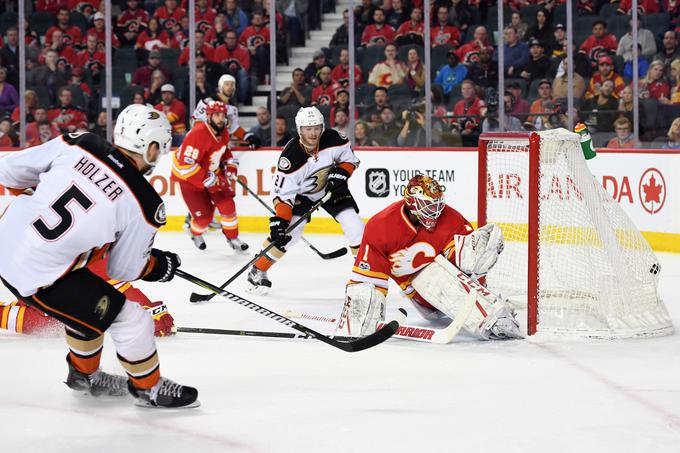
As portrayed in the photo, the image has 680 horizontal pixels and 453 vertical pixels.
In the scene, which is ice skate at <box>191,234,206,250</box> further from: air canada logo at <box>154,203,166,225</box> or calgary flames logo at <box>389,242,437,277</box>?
air canada logo at <box>154,203,166,225</box>

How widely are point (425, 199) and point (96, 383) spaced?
1.52m

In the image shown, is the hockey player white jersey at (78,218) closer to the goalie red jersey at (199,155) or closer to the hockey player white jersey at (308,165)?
the hockey player white jersey at (308,165)

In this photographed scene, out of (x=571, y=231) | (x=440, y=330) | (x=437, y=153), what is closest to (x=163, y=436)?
(x=440, y=330)

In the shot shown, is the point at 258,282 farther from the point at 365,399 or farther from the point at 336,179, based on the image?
the point at 365,399

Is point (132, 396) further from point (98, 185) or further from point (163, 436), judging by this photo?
point (98, 185)

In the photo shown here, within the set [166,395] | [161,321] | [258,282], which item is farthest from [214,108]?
[166,395]

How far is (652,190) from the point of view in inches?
281

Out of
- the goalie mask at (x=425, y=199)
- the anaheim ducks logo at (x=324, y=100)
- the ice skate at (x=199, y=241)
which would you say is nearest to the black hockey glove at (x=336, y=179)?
the goalie mask at (x=425, y=199)

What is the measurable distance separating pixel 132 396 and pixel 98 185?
2.57ft

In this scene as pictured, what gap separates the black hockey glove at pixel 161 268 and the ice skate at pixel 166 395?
308 millimetres

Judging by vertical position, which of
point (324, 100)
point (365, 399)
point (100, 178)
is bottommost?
point (365, 399)

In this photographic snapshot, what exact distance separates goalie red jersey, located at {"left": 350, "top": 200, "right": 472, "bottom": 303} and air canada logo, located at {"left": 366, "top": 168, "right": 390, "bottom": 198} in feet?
12.3

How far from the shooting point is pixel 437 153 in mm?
8117

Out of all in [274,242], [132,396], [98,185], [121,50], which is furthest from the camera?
[121,50]
